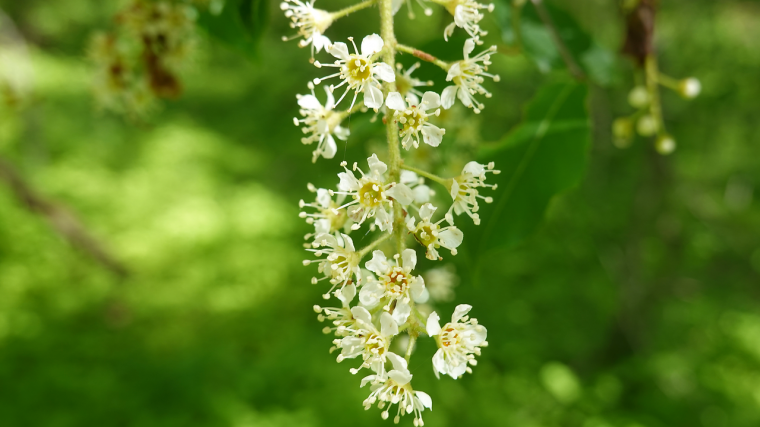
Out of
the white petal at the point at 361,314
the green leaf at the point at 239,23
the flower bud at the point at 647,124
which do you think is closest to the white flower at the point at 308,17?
the green leaf at the point at 239,23

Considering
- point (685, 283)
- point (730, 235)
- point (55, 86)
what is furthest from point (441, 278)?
point (55, 86)

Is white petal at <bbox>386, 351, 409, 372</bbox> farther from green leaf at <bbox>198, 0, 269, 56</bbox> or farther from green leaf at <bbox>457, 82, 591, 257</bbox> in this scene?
green leaf at <bbox>198, 0, 269, 56</bbox>

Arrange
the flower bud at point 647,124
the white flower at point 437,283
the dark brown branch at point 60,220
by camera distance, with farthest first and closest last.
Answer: the dark brown branch at point 60,220
the white flower at point 437,283
the flower bud at point 647,124

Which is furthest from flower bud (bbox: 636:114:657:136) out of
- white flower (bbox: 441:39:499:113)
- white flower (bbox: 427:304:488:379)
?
white flower (bbox: 427:304:488:379)


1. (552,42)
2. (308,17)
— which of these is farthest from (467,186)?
(552,42)

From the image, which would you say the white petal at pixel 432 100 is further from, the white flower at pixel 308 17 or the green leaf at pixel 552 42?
the green leaf at pixel 552 42

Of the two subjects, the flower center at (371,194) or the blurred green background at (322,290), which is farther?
the blurred green background at (322,290)

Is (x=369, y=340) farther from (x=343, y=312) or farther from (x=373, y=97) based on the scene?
(x=373, y=97)
